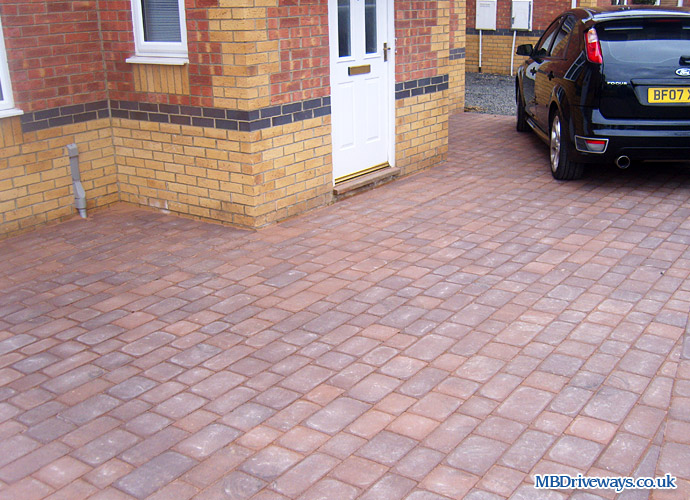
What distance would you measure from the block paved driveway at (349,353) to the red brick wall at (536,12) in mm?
11290

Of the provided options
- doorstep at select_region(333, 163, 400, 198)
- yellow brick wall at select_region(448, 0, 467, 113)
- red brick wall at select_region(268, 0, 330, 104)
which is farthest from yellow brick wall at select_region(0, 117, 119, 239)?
yellow brick wall at select_region(448, 0, 467, 113)

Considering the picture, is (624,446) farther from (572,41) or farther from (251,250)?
(572,41)

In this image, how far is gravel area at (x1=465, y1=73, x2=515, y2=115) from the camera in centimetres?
1282

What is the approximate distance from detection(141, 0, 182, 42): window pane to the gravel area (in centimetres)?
706

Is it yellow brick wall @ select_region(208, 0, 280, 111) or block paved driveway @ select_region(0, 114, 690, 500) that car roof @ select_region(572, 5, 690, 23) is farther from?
yellow brick wall @ select_region(208, 0, 280, 111)

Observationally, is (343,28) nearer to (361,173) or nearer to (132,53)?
(361,173)

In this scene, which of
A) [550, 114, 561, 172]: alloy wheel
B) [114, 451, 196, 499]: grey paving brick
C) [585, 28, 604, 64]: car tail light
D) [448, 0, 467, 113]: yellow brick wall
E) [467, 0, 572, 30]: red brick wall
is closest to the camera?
[114, 451, 196, 499]: grey paving brick

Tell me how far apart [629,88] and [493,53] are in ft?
38.1

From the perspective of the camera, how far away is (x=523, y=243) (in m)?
6.01

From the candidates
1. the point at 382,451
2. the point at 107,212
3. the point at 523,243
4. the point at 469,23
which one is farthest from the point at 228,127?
the point at 469,23

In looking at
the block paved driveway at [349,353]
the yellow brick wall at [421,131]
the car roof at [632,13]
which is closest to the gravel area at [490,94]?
the yellow brick wall at [421,131]

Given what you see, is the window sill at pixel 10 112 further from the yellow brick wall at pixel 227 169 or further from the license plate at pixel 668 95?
the license plate at pixel 668 95

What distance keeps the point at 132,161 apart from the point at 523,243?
3.79 m

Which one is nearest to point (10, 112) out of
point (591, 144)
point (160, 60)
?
point (160, 60)
